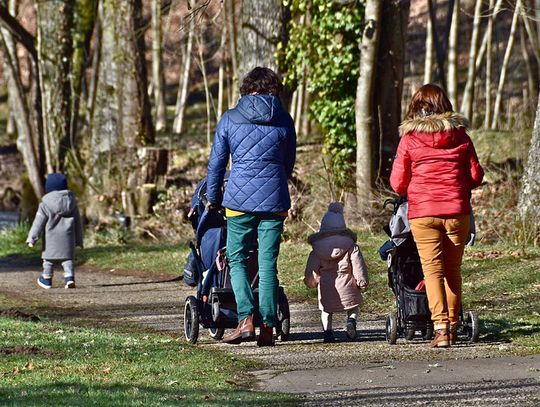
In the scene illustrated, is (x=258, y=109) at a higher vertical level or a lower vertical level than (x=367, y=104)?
lower

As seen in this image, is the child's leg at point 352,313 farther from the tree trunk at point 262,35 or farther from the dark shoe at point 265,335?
the tree trunk at point 262,35

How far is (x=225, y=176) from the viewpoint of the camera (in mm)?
10578

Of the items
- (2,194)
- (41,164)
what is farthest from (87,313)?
(2,194)

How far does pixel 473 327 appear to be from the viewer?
31.3 ft

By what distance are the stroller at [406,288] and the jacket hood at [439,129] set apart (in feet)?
1.97

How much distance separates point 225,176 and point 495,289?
3.76 meters

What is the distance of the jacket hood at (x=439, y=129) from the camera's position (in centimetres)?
941

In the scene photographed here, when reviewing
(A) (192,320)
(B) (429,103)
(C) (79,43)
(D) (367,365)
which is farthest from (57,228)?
(C) (79,43)

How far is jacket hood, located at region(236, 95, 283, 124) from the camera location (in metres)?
9.75

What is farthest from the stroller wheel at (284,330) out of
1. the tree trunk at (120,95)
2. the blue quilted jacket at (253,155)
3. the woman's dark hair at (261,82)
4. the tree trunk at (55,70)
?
the tree trunk at (55,70)

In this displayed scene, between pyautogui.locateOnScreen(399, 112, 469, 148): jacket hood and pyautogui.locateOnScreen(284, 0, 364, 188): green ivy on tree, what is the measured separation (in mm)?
10755

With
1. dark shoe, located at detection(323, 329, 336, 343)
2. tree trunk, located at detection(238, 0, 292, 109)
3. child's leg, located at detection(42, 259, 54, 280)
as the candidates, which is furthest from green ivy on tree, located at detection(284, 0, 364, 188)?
dark shoe, located at detection(323, 329, 336, 343)

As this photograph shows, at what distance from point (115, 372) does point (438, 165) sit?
9.39 feet

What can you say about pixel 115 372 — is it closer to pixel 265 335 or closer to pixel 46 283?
pixel 265 335
